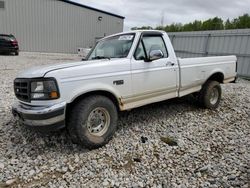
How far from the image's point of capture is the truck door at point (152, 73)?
4.03 metres

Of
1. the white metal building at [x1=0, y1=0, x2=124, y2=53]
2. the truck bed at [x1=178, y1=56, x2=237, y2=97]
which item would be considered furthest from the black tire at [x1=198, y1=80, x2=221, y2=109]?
the white metal building at [x1=0, y1=0, x2=124, y2=53]

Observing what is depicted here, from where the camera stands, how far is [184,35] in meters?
14.5

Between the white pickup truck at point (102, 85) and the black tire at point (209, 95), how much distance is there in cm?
49

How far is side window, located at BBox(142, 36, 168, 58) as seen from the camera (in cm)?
435

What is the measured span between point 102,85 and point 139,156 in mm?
1274

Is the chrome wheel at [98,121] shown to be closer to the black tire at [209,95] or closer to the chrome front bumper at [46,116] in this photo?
the chrome front bumper at [46,116]

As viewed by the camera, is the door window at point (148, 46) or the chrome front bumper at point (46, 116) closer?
the chrome front bumper at point (46, 116)

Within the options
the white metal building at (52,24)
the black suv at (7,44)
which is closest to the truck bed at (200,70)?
the black suv at (7,44)

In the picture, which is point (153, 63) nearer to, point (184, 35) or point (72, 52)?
point (184, 35)

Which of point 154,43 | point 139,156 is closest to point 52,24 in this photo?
point 154,43

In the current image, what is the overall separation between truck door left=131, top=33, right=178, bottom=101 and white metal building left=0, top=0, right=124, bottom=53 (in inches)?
864

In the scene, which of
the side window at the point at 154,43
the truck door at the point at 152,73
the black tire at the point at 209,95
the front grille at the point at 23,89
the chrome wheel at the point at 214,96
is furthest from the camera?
the chrome wheel at the point at 214,96

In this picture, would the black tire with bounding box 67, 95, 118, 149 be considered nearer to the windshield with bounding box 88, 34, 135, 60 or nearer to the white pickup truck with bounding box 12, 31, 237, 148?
the white pickup truck with bounding box 12, 31, 237, 148

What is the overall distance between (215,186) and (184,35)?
13.0m
